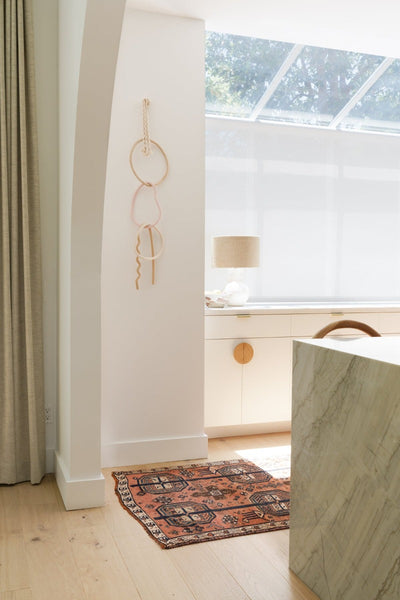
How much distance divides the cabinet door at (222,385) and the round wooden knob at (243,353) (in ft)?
0.11

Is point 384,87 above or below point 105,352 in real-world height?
above

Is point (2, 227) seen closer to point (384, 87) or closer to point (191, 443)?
point (191, 443)

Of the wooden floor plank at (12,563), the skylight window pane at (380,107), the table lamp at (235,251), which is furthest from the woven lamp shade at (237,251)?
the wooden floor plank at (12,563)

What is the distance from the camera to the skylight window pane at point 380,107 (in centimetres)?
469

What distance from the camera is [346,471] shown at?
1.96 m

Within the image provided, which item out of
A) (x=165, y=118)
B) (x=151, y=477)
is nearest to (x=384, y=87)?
(x=165, y=118)

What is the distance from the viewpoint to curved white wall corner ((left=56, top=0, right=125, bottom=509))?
2760 millimetres

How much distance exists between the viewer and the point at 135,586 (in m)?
2.20

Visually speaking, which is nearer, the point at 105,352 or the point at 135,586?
the point at 135,586

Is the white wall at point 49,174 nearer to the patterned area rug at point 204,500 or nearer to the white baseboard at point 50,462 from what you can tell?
the white baseboard at point 50,462

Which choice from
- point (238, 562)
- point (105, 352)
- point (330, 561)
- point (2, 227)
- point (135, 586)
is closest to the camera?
point (330, 561)

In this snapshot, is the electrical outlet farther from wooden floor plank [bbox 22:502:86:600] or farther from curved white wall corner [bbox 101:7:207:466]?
wooden floor plank [bbox 22:502:86:600]

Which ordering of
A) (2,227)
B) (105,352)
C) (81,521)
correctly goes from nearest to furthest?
1. (81,521)
2. (2,227)
3. (105,352)

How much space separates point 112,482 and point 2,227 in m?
1.46
